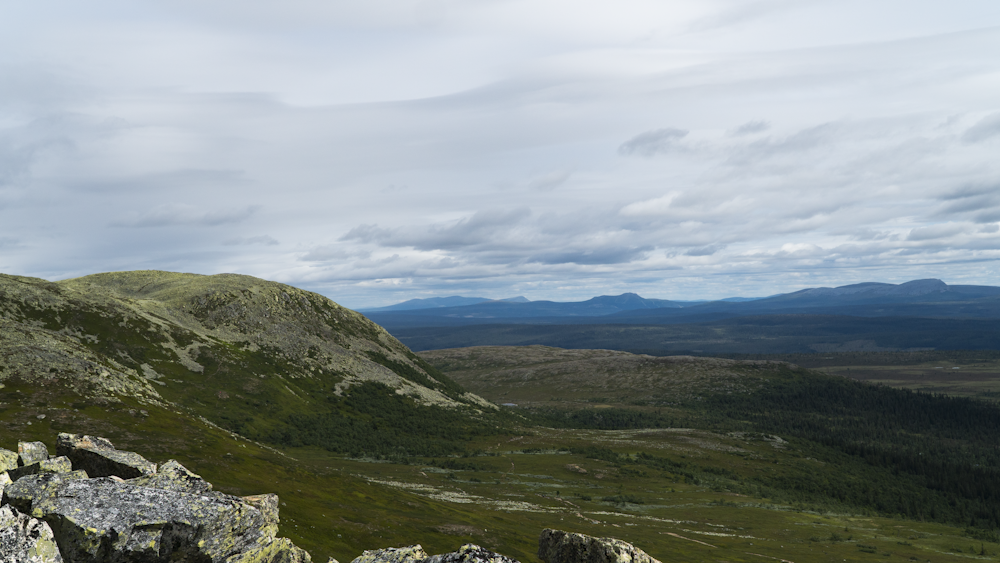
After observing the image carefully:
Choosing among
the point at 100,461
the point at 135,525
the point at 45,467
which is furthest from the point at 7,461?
the point at 135,525

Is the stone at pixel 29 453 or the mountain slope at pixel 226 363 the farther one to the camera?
the mountain slope at pixel 226 363

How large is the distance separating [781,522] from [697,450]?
68393 mm

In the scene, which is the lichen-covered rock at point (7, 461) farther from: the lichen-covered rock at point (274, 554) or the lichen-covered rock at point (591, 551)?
the lichen-covered rock at point (591, 551)

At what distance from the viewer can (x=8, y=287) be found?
457 feet

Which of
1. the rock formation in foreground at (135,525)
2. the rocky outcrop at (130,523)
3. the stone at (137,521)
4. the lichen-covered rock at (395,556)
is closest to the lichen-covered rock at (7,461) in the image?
the rock formation in foreground at (135,525)

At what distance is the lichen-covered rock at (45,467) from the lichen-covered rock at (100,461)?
6.70ft

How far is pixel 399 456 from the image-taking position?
129125 mm


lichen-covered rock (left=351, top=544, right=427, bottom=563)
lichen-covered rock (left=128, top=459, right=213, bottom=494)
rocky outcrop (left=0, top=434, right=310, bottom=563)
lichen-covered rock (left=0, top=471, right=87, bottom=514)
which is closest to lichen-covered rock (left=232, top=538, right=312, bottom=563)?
rocky outcrop (left=0, top=434, right=310, bottom=563)

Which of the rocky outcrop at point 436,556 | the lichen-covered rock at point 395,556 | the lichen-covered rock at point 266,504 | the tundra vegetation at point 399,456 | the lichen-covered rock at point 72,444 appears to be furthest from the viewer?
the tundra vegetation at point 399,456

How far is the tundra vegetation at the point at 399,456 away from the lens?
63281 mm

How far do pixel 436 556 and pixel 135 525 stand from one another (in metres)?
10.5

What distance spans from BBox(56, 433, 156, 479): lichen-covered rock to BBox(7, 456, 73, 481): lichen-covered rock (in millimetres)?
2041

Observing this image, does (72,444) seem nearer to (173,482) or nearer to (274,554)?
(173,482)

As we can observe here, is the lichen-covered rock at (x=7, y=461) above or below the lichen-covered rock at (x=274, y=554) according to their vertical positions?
above
